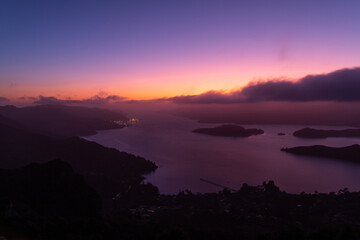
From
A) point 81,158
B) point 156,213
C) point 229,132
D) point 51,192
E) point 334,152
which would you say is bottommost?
point 334,152

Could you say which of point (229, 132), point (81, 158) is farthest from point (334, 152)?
point (81, 158)

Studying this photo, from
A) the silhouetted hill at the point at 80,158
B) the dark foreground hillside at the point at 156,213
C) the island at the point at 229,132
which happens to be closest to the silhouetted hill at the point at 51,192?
the dark foreground hillside at the point at 156,213

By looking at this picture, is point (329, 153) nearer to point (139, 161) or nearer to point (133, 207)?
point (139, 161)

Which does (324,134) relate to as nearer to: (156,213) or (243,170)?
(243,170)

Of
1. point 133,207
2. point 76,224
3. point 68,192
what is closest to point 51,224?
point 76,224

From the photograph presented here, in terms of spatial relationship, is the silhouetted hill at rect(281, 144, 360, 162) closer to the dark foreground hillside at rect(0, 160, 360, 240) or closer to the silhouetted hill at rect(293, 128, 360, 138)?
the dark foreground hillside at rect(0, 160, 360, 240)

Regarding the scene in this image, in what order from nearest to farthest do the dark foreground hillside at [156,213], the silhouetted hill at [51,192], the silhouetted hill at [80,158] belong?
1. the dark foreground hillside at [156,213]
2. the silhouetted hill at [51,192]
3. the silhouetted hill at [80,158]

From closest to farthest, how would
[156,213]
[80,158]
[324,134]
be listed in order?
[156,213] → [80,158] → [324,134]

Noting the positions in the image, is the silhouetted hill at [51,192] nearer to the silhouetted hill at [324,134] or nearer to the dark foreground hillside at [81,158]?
the dark foreground hillside at [81,158]
